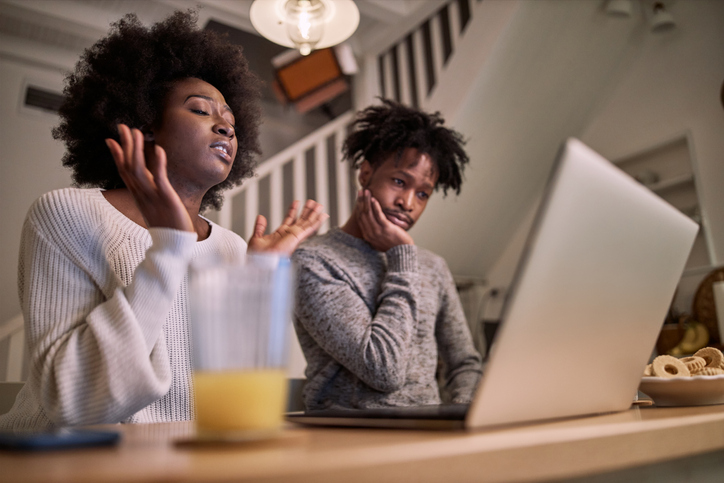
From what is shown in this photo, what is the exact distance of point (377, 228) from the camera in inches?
51.2

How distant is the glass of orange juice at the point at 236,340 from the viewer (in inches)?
13.5

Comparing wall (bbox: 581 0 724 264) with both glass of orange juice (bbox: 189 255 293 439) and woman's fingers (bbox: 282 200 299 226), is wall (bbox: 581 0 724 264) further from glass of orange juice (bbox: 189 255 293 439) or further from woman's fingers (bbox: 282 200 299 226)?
glass of orange juice (bbox: 189 255 293 439)

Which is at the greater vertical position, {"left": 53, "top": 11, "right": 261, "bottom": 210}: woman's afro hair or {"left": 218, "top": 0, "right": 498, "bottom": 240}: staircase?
{"left": 218, "top": 0, "right": 498, "bottom": 240}: staircase

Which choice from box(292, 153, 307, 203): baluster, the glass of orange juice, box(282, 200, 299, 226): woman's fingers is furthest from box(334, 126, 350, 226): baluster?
the glass of orange juice

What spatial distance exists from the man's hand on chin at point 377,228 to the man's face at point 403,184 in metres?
0.06

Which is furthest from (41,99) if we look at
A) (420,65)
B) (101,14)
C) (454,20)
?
(454,20)

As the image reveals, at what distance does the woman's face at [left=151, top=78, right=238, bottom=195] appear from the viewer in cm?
99

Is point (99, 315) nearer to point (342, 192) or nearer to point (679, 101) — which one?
point (342, 192)

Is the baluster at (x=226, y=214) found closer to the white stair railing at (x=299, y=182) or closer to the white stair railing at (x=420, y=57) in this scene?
the white stair railing at (x=299, y=182)

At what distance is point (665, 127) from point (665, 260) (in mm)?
2979

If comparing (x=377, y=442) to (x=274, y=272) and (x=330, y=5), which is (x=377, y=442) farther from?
(x=330, y=5)

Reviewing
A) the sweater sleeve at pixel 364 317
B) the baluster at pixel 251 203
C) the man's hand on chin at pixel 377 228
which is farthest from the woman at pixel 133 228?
the baluster at pixel 251 203

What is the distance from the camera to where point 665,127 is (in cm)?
302

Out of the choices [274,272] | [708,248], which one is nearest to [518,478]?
[274,272]
